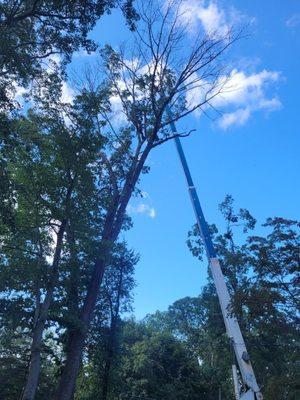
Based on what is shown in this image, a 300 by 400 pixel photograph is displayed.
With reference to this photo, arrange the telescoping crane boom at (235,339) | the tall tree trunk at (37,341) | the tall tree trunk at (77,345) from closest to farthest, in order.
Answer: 1. the telescoping crane boom at (235,339)
2. the tall tree trunk at (37,341)
3. the tall tree trunk at (77,345)

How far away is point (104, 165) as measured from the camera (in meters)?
21.5

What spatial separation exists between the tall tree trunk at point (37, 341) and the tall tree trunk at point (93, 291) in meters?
1.05

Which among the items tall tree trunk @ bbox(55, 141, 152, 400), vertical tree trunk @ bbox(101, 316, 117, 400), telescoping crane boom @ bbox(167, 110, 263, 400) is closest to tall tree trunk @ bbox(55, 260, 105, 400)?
tall tree trunk @ bbox(55, 141, 152, 400)

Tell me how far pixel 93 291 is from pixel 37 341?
283 centimetres

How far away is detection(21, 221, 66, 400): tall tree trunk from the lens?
45.4ft

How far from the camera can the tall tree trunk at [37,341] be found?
545 inches

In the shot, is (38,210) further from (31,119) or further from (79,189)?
(31,119)

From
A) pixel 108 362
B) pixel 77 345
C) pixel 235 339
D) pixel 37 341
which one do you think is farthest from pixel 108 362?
pixel 235 339

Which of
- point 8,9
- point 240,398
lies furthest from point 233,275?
point 8,9

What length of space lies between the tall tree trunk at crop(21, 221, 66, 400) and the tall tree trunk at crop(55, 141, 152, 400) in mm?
1051

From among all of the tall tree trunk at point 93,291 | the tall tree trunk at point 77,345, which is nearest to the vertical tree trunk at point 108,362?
the tall tree trunk at point 93,291

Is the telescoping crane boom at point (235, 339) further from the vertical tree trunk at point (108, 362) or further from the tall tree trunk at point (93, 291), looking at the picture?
the vertical tree trunk at point (108, 362)

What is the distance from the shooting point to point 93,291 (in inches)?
647

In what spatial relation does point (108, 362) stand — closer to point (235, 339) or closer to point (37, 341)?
point (37, 341)
